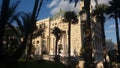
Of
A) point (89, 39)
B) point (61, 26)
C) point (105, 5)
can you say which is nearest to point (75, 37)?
point (61, 26)

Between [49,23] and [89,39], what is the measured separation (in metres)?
81.7

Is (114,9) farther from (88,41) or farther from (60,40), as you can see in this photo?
(60,40)

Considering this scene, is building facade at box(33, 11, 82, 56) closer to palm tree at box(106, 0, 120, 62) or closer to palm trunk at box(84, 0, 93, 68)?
palm tree at box(106, 0, 120, 62)

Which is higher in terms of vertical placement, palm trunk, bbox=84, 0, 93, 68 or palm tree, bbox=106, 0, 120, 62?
palm tree, bbox=106, 0, 120, 62

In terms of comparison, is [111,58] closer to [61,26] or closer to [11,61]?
[61,26]

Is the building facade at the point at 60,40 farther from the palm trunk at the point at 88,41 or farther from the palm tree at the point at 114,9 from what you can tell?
the palm trunk at the point at 88,41

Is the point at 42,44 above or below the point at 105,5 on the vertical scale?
below

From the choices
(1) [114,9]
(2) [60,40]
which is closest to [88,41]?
(1) [114,9]

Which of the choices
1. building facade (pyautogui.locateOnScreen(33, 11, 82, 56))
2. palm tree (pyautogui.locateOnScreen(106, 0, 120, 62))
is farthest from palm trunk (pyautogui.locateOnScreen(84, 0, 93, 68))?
building facade (pyautogui.locateOnScreen(33, 11, 82, 56))

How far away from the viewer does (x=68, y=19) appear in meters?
61.7

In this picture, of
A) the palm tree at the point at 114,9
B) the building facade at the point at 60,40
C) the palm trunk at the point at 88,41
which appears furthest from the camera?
the building facade at the point at 60,40

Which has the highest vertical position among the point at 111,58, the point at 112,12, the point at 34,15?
the point at 112,12

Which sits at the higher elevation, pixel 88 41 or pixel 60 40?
pixel 60 40

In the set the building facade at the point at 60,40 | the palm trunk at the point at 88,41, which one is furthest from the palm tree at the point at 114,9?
the building facade at the point at 60,40
